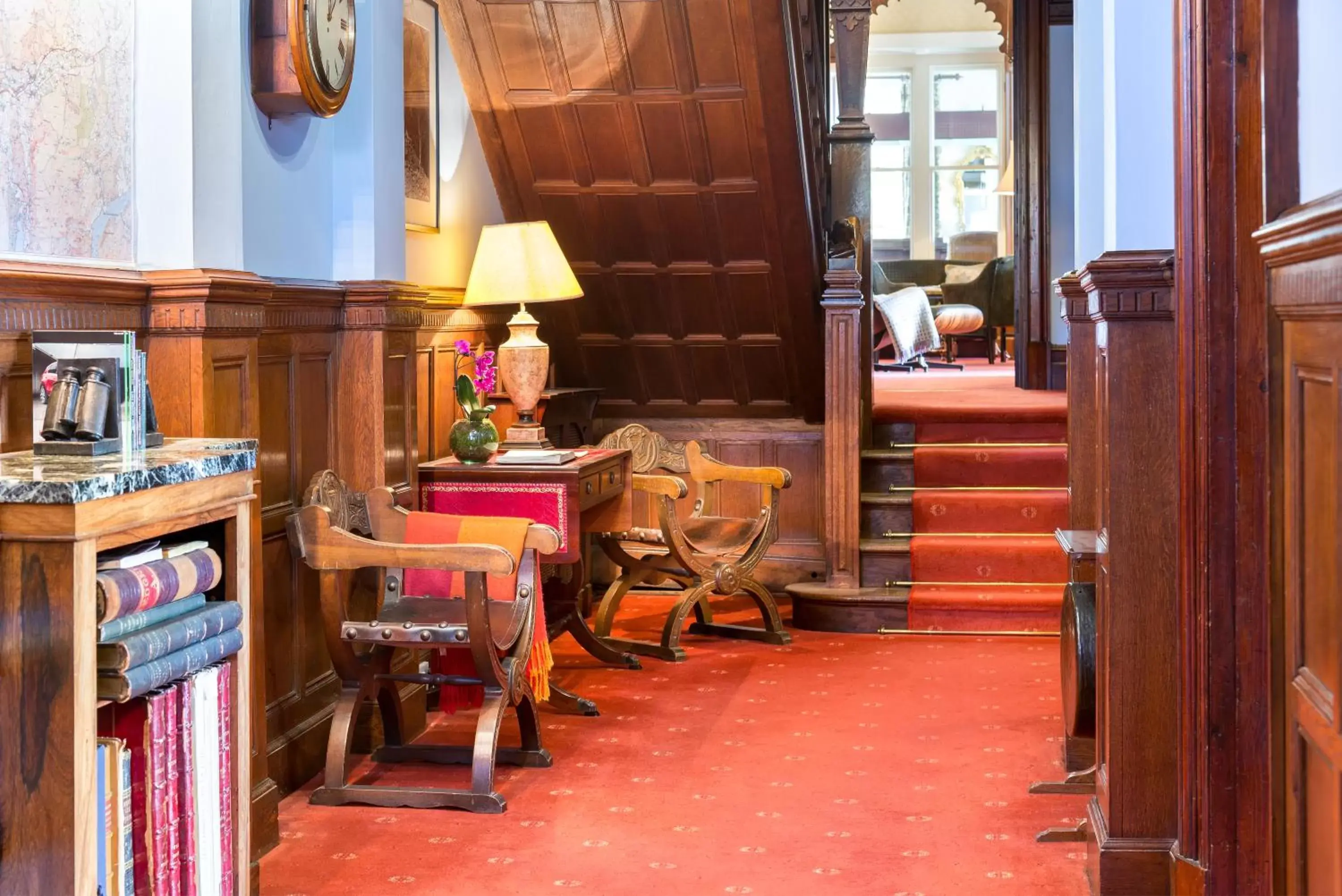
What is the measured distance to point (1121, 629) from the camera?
10.4ft

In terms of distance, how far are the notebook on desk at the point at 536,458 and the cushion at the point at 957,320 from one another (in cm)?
692

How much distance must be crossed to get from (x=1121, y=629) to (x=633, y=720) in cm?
197

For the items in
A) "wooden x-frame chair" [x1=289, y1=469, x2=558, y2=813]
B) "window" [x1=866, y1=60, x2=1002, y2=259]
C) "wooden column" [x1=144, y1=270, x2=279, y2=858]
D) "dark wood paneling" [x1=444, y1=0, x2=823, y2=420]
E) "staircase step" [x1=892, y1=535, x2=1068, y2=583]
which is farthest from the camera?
"window" [x1=866, y1=60, x2=1002, y2=259]

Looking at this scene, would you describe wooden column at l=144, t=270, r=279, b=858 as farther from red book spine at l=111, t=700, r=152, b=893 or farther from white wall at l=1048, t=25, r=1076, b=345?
white wall at l=1048, t=25, r=1076, b=345

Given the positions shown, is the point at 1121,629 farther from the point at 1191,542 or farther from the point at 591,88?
the point at 591,88

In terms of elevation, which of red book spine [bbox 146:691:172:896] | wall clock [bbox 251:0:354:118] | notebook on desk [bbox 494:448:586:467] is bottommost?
red book spine [bbox 146:691:172:896]

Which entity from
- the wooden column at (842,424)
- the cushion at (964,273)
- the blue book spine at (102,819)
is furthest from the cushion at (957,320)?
the blue book spine at (102,819)

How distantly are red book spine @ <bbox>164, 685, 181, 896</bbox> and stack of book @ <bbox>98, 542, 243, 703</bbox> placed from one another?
36 millimetres

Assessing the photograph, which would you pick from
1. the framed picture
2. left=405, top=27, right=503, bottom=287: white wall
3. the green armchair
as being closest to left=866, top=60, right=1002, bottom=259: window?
the green armchair

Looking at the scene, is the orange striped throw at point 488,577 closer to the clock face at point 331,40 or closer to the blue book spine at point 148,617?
the clock face at point 331,40

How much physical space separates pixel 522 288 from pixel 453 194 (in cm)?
69

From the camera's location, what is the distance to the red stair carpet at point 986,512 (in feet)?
19.9

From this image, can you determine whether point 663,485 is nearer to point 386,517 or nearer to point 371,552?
point 386,517

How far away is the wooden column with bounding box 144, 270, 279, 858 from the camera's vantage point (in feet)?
10.9
